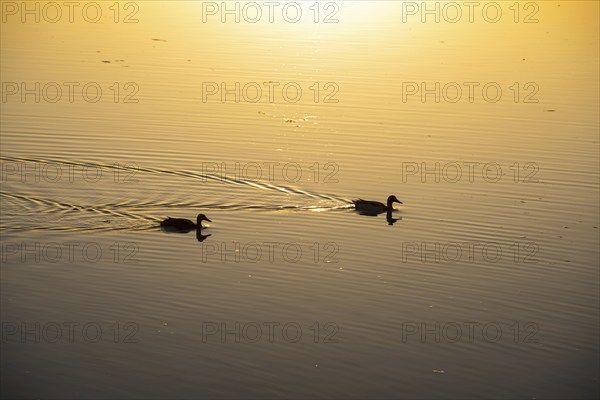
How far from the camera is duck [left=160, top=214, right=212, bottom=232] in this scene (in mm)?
16172

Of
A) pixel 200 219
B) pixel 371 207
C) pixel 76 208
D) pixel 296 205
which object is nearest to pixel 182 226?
pixel 200 219

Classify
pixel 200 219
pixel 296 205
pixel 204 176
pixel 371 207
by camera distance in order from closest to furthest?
pixel 200 219
pixel 371 207
pixel 296 205
pixel 204 176

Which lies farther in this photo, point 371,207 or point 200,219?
point 371,207

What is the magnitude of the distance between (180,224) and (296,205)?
84.7 inches

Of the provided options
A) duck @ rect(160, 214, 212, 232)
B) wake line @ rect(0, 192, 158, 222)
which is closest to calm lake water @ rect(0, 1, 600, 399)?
wake line @ rect(0, 192, 158, 222)

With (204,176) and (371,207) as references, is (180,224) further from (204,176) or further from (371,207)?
(371,207)

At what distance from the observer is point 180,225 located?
53.0 ft

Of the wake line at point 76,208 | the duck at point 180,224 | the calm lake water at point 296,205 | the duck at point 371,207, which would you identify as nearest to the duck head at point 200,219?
the duck at point 180,224

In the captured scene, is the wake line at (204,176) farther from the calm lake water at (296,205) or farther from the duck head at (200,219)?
the duck head at (200,219)

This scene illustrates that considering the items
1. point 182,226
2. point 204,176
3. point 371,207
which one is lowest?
point 182,226

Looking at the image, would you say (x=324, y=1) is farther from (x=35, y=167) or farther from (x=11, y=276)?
(x=11, y=276)

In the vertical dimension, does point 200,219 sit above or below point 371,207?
below

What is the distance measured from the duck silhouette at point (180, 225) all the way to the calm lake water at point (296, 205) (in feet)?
0.49

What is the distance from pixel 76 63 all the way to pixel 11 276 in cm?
1171
